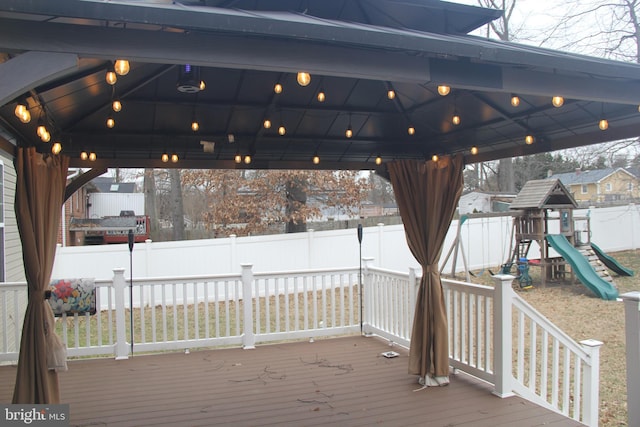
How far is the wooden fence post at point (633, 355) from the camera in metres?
3.24

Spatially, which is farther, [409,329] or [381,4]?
[409,329]

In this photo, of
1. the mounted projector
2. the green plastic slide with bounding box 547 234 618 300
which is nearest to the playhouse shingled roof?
the green plastic slide with bounding box 547 234 618 300

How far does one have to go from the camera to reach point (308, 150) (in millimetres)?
5379

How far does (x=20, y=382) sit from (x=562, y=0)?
50.4ft

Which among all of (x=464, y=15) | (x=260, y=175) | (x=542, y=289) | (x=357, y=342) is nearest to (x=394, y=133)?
(x=464, y=15)

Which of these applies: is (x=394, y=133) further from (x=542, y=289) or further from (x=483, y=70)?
(x=542, y=289)

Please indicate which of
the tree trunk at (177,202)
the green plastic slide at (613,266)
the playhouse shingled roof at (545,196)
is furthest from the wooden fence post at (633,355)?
the tree trunk at (177,202)

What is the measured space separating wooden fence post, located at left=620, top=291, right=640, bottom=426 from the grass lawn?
4.47ft

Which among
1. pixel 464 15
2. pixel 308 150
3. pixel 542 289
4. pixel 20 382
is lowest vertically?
pixel 542 289

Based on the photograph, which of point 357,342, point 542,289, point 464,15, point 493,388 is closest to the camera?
point 493,388

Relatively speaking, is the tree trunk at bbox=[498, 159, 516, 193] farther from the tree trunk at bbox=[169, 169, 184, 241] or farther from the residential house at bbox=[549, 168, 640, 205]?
the tree trunk at bbox=[169, 169, 184, 241]

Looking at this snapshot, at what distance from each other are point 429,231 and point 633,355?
5.99 feet

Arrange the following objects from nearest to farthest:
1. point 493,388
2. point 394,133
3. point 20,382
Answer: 1. point 20,382
2. point 493,388
3. point 394,133

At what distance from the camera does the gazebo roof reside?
2084mm
